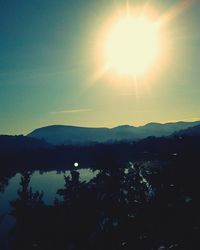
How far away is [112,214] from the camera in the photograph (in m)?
36.5

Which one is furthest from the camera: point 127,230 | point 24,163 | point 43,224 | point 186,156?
point 24,163

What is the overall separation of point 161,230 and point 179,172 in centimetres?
811

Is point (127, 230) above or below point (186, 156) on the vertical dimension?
below

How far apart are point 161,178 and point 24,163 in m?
170

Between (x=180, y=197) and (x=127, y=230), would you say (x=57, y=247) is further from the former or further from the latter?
(x=180, y=197)

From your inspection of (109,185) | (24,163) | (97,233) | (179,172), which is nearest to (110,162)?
(109,185)

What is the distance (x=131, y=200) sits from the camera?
41.1m

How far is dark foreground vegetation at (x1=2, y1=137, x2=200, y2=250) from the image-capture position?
80.5ft

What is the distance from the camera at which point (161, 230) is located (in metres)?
36.8

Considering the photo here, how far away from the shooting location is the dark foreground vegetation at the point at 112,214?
24531 millimetres

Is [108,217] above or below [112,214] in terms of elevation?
below

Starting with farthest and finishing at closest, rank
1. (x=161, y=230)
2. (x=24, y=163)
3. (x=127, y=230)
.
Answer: (x=24, y=163) → (x=161, y=230) → (x=127, y=230)

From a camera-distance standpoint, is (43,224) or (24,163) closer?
(43,224)

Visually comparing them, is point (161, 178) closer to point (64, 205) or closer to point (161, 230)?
point (161, 230)
